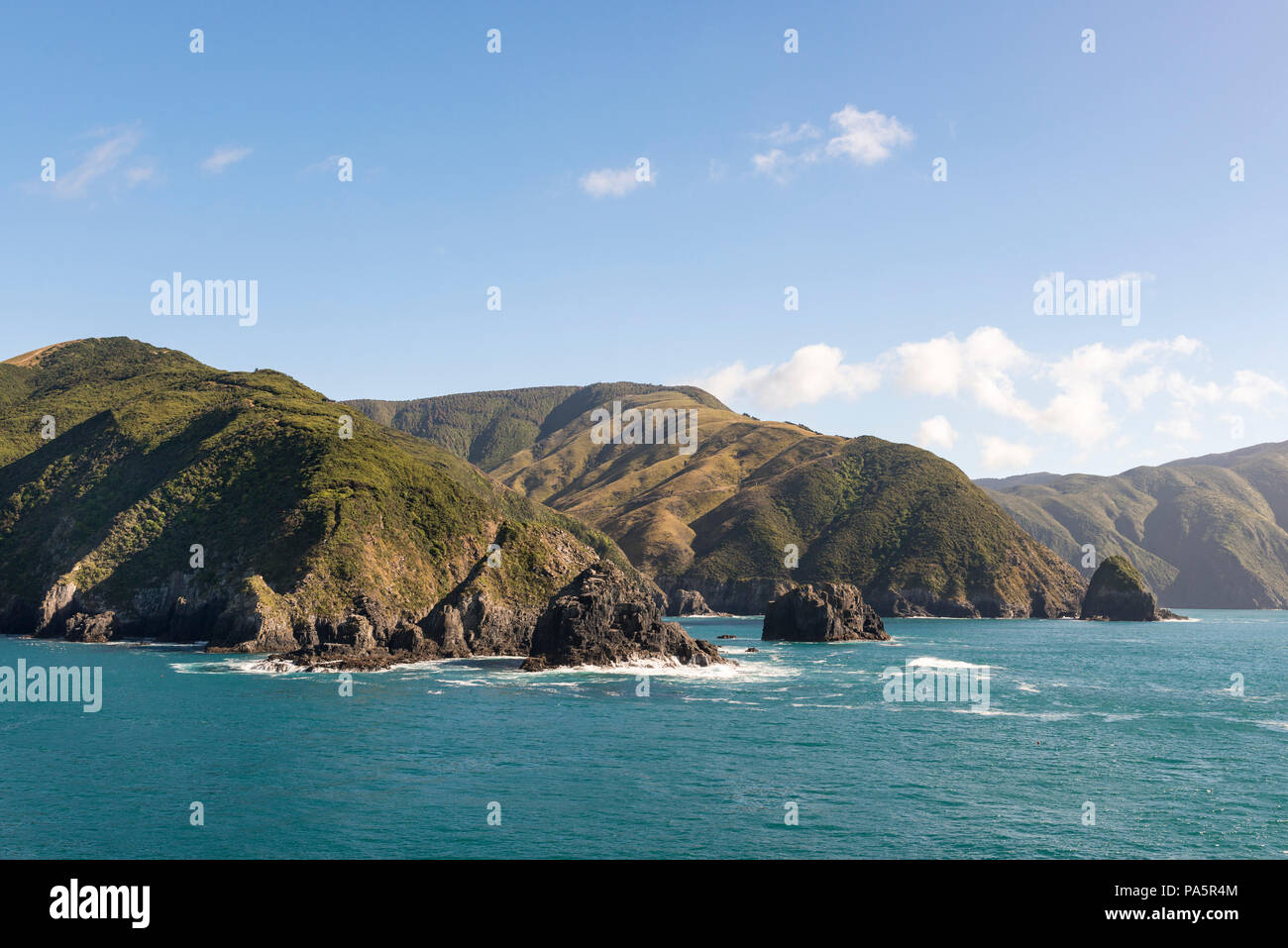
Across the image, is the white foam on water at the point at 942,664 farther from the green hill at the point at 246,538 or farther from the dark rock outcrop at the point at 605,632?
the green hill at the point at 246,538

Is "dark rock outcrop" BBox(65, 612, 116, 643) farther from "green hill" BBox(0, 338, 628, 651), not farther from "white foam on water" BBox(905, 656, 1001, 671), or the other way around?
"white foam on water" BBox(905, 656, 1001, 671)

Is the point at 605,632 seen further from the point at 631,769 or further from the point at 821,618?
the point at 821,618

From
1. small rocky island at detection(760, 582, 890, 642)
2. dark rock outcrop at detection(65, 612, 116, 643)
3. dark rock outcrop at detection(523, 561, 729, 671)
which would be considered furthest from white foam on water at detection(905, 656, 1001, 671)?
dark rock outcrop at detection(65, 612, 116, 643)

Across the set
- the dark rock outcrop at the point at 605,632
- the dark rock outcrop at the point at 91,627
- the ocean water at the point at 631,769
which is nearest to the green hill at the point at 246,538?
the dark rock outcrop at the point at 91,627
